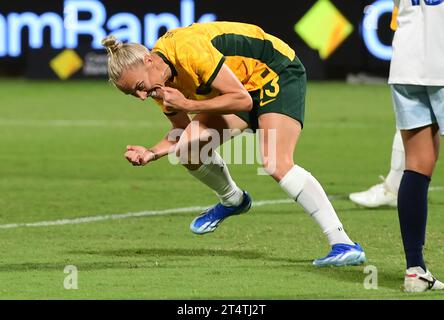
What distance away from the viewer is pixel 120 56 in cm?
640

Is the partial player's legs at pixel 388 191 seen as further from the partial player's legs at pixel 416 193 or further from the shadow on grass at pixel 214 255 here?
the partial player's legs at pixel 416 193

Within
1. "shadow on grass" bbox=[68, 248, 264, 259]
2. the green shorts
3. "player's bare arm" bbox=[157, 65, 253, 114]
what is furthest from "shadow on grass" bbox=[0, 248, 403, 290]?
"player's bare arm" bbox=[157, 65, 253, 114]

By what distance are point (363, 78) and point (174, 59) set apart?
1495 cm

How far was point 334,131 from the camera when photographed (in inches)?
577

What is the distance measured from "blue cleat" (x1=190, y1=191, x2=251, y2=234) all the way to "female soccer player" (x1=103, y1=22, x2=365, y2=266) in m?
0.46

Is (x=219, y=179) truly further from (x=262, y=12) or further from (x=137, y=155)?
(x=262, y=12)

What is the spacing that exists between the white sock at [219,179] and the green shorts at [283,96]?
0.65 metres

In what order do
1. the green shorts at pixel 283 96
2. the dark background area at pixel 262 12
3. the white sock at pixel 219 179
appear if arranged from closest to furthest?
the green shorts at pixel 283 96, the white sock at pixel 219 179, the dark background area at pixel 262 12

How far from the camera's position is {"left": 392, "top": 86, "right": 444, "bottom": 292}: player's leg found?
5.94 meters

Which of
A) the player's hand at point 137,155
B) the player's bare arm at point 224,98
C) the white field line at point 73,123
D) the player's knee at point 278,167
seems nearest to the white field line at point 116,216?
the player's hand at point 137,155

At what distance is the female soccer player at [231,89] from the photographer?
6.40m
